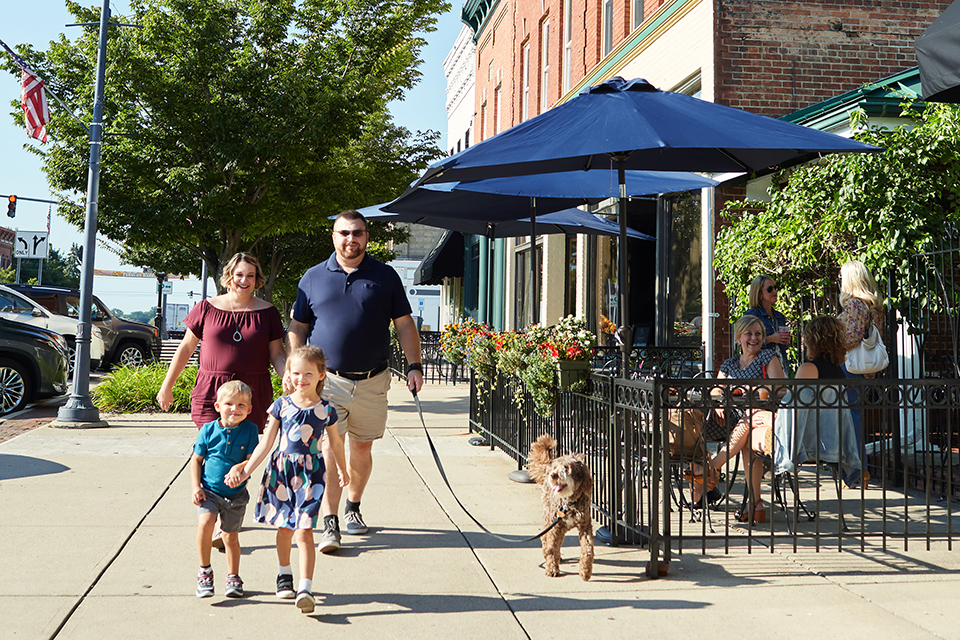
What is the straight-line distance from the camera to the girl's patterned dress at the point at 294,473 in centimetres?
419

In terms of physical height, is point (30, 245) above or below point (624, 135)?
above

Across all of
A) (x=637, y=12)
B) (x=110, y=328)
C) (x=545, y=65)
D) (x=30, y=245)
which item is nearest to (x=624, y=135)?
(x=637, y=12)

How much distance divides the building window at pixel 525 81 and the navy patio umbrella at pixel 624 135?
15.1 metres

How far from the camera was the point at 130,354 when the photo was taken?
20.7m

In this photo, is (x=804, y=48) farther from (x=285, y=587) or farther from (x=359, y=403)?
(x=285, y=587)

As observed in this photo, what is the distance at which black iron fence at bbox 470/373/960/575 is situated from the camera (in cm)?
490

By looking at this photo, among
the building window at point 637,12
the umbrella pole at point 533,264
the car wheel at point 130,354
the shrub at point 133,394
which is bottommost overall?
the shrub at point 133,394

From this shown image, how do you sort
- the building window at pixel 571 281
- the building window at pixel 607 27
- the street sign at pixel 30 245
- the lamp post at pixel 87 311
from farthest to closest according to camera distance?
the street sign at pixel 30 245 < the building window at pixel 571 281 < the building window at pixel 607 27 < the lamp post at pixel 87 311

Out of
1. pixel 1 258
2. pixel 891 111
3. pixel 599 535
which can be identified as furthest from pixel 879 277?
pixel 1 258

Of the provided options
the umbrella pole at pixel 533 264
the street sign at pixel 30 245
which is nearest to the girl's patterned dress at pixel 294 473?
the umbrella pole at pixel 533 264

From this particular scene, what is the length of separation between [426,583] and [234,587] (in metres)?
1.01

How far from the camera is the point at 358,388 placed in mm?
5523

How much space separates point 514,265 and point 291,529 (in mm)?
17185

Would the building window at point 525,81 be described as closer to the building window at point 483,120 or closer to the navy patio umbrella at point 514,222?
the building window at point 483,120
